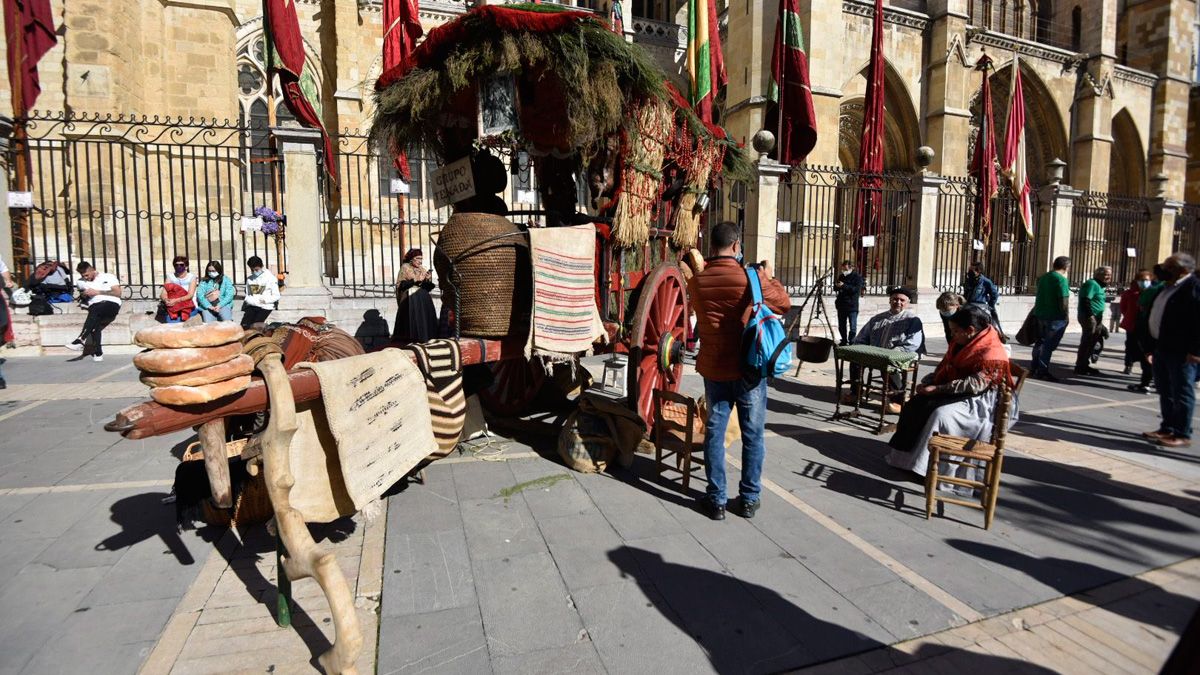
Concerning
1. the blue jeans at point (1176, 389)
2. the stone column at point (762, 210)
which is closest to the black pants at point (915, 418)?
the blue jeans at point (1176, 389)

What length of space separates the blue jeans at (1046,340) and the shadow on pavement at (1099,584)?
6470 mm

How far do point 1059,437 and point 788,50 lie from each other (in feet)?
25.6

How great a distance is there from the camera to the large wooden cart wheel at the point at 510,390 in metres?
5.73

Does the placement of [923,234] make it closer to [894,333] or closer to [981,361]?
[894,333]

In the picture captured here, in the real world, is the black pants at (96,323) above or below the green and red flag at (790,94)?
below

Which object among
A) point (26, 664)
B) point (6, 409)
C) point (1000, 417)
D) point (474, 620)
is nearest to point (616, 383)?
point (1000, 417)

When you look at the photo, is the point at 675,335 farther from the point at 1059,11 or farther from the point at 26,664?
the point at 1059,11

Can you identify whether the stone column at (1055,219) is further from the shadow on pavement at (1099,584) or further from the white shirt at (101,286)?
the white shirt at (101,286)

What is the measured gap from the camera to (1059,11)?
24031 millimetres

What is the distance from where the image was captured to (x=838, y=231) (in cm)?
1210

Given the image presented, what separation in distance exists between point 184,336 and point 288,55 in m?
8.99

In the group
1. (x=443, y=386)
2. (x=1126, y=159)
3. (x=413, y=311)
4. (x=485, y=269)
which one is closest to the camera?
(x=443, y=386)

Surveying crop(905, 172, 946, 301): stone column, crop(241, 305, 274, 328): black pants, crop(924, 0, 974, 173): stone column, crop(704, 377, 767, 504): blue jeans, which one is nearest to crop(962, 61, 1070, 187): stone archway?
crop(924, 0, 974, 173): stone column

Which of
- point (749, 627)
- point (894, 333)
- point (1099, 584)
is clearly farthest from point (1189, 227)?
point (749, 627)
